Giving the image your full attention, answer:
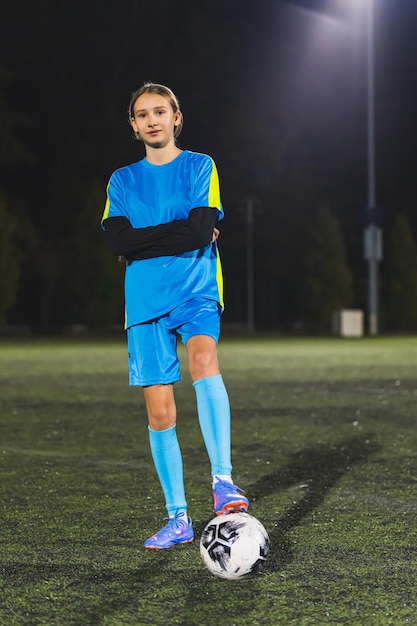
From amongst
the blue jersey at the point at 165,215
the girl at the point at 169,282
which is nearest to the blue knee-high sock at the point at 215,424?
the girl at the point at 169,282

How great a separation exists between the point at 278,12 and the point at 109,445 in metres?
44.9

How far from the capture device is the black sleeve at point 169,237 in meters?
4.10

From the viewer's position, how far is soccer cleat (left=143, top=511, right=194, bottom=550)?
159 inches

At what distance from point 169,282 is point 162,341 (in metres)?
0.25

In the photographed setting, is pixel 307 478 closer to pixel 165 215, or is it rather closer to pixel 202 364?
pixel 202 364

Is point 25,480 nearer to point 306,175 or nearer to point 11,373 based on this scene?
point 11,373

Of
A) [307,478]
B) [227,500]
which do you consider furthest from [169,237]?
[307,478]

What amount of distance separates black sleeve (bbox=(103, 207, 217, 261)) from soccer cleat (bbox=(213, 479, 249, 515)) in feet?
3.26

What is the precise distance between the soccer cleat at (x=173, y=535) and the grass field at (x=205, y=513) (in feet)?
0.15

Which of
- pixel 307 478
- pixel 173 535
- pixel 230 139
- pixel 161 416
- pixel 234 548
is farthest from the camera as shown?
pixel 230 139

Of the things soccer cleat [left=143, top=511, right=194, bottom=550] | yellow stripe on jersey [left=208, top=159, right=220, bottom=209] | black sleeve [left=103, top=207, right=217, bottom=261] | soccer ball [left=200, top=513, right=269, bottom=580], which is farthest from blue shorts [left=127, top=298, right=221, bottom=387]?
soccer ball [left=200, top=513, right=269, bottom=580]

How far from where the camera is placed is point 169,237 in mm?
4117

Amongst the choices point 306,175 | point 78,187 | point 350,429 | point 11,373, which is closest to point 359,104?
point 306,175

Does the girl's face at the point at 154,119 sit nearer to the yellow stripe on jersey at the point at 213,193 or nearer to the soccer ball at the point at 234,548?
the yellow stripe on jersey at the point at 213,193
